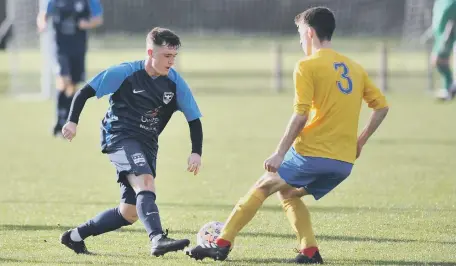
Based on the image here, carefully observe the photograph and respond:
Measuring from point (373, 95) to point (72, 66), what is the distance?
9.30 m

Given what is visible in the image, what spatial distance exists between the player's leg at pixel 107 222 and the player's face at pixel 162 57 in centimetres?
82

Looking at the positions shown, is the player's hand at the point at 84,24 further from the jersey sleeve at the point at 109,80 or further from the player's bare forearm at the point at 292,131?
the player's bare forearm at the point at 292,131

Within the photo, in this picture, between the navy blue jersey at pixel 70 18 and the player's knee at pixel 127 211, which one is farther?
the navy blue jersey at pixel 70 18

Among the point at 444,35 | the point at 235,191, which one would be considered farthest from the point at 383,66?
the point at 235,191

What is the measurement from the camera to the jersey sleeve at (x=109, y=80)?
677 cm

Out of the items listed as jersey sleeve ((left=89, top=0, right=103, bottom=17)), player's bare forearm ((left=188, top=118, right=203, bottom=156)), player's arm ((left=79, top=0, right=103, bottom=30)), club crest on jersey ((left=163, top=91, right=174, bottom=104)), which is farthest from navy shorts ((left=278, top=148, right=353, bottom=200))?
jersey sleeve ((left=89, top=0, right=103, bottom=17))

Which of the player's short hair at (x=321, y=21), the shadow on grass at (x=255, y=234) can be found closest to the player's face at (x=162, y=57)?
the player's short hair at (x=321, y=21)

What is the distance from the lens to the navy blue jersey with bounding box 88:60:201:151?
6.81 meters

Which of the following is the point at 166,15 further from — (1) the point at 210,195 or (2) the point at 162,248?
(2) the point at 162,248

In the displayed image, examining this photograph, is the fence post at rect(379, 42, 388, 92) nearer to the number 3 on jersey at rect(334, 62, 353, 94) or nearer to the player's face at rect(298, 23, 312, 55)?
the player's face at rect(298, 23, 312, 55)

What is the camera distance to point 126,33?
89.7ft

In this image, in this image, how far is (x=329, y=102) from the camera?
6.32 meters

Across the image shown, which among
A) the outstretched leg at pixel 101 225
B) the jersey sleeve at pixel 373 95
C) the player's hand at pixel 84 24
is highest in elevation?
the jersey sleeve at pixel 373 95

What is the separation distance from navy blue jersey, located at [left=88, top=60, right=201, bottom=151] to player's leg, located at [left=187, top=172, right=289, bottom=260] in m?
0.76
